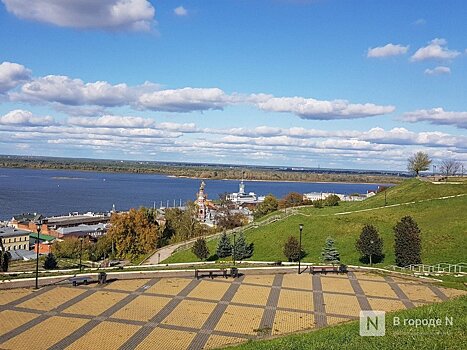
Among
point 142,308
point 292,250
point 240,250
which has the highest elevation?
point 142,308

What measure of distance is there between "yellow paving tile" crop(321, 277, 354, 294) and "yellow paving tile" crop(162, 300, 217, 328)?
610 centimetres

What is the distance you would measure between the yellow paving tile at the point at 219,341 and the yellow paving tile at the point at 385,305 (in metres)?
6.54

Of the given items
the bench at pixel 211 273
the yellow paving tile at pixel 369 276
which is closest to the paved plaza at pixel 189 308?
the yellow paving tile at pixel 369 276

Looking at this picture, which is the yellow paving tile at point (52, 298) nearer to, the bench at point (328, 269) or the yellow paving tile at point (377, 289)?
the bench at point (328, 269)

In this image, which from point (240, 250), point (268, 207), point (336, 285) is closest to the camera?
point (336, 285)

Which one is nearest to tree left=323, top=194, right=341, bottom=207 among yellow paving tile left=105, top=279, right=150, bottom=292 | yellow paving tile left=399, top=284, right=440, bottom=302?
yellow paving tile left=399, top=284, right=440, bottom=302

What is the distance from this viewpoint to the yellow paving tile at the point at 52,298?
1656cm

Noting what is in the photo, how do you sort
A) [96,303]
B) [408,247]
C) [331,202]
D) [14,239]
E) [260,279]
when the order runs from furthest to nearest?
[14,239] < [331,202] < [408,247] < [260,279] < [96,303]

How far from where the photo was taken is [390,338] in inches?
464

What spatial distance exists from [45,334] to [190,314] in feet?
16.0

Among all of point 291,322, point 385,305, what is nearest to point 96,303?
point 291,322

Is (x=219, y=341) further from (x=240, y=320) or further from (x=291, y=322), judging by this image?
(x=291, y=322)

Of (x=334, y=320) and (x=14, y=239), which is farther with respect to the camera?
(x=14, y=239)

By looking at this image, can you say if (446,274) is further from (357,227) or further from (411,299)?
(357,227)
